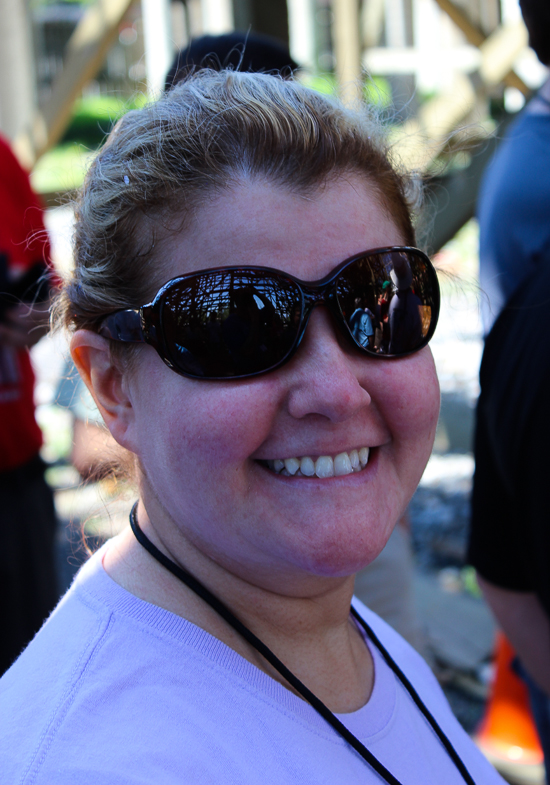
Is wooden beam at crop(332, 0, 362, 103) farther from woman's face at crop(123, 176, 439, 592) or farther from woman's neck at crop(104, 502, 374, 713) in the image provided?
woman's neck at crop(104, 502, 374, 713)

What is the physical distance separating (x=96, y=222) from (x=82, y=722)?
747 millimetres

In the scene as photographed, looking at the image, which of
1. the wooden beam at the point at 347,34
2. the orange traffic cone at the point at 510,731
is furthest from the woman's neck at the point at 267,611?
the wooden beam at the point at 347,34

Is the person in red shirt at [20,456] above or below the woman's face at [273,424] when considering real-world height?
below

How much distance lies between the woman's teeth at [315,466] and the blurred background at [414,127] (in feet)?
1.79

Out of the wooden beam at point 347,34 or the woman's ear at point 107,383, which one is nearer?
the woman's ear at point 107,383

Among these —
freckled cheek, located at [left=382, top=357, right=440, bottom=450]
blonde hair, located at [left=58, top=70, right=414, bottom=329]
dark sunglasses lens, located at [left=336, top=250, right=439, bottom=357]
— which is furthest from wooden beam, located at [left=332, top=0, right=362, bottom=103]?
freckled cheek, located at [left=382, top=357, right=440, bottom=450]

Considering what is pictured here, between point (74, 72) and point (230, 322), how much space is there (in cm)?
301

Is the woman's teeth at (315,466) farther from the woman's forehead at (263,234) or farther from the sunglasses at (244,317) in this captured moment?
the woman's forehead at (263,234)

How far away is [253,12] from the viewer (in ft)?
9.71

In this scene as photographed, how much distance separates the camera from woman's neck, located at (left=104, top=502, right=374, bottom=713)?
1089 millimetres

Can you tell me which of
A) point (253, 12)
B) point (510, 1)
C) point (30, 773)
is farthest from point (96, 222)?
point (510, 1)

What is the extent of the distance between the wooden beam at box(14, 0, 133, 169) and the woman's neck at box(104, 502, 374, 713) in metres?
2.82

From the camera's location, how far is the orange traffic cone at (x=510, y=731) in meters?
2.77

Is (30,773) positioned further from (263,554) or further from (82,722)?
(263,554)
